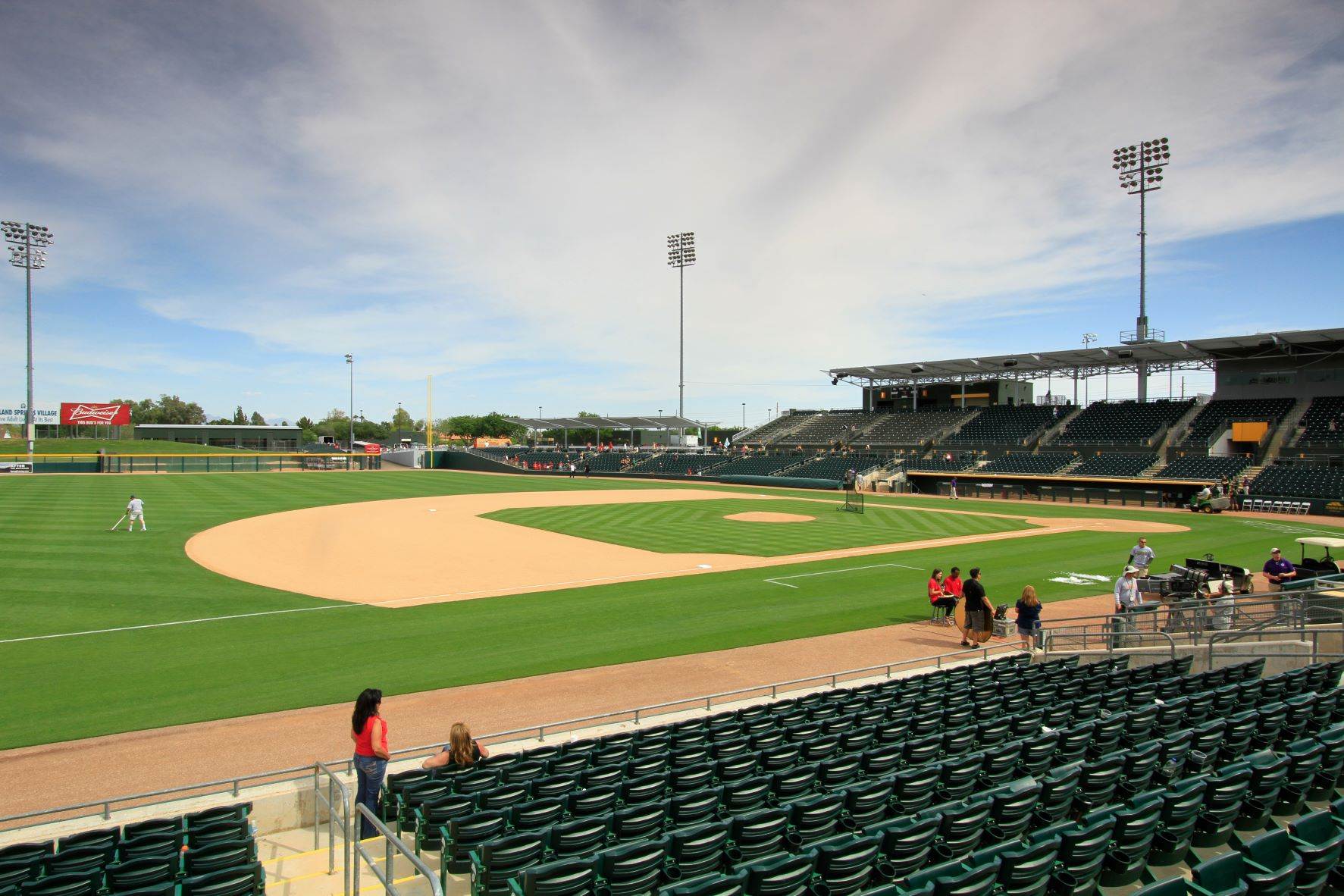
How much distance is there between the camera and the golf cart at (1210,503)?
143ft

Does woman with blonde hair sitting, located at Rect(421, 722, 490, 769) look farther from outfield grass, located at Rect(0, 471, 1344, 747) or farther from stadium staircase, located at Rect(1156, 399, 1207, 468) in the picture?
stadium staircase, located at Rect(1156, 399, 1207, 468)

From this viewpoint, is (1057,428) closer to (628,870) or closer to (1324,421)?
(1324,421)

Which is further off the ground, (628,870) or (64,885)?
(628,870)

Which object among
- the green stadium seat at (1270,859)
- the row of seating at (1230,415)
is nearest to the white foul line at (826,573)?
the green stadium seat at (1270,859)

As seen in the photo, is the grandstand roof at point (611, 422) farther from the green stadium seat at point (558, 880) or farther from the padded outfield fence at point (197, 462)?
the green stadium seat at point (558, 880)

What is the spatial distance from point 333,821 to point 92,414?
96.6 m

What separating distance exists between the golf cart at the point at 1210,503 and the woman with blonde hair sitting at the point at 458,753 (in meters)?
48.5

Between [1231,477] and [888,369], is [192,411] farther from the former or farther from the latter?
[1231,477]

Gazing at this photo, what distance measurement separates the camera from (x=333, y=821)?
7.57 meters

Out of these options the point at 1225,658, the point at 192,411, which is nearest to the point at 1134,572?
the point at 1225,658

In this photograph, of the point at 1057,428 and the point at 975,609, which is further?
the point at 1057,428

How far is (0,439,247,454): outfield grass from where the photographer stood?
247 ft

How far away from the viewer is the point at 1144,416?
5856cm

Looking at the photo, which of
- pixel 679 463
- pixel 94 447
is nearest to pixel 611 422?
pixel 679 463
